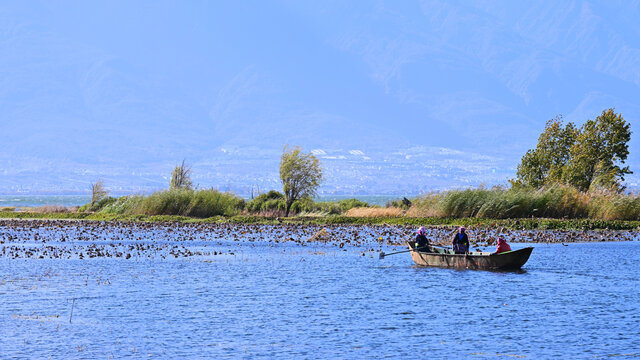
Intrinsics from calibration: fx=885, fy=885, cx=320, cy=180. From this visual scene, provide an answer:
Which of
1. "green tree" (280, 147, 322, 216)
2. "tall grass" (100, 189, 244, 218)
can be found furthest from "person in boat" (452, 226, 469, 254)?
"tall grass" (100, 189, 244, 218)

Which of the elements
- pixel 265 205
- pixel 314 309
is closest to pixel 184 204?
pixel 265 205

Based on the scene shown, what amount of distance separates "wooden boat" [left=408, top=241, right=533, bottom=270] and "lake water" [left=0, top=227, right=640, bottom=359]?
0.58 meters

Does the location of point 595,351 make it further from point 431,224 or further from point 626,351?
point 431,224

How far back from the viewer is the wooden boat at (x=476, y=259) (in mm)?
37562

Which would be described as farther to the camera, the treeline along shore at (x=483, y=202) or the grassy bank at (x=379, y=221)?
the treeline along shore at (x=483, y=202)

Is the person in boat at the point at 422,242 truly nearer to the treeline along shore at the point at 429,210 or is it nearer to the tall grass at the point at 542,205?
the treeline along shore at the point at 429,210

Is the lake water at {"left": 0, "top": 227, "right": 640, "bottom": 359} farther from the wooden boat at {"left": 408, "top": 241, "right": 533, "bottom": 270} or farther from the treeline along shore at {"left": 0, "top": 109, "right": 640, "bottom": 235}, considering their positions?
the treeline along shore at {"left": 0, "top": 109, "right": 640, "bottom": 235}

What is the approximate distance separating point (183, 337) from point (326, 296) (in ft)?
26.6

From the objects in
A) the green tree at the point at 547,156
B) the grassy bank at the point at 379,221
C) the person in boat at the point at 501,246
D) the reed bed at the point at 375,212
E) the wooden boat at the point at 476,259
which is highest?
the green tree at the point at 547,156

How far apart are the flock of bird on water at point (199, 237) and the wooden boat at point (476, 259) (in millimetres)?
5949

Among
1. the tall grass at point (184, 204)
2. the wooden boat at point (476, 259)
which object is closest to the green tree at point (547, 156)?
the tall grass at point (184, 204)

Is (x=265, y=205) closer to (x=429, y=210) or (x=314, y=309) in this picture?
(x=429, y=210)

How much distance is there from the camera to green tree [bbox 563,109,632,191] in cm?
7106

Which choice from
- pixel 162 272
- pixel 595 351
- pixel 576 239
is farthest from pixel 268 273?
pixel 576 239
